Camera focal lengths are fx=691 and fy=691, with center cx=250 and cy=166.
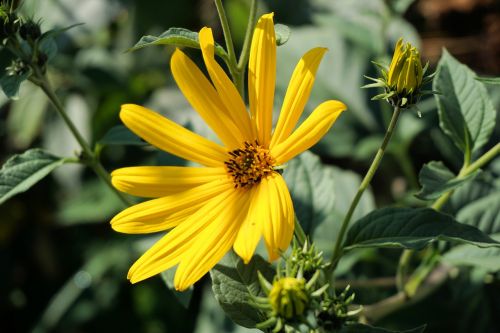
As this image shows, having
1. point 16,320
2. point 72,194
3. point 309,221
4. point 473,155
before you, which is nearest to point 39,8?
point 72,194

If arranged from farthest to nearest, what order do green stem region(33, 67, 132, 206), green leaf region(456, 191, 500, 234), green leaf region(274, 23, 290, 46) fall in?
green leaf region(456, 191, 500, 234)
green stem region(33, 67, 132, 206)
green leaf region(274, 23, 290, 46)

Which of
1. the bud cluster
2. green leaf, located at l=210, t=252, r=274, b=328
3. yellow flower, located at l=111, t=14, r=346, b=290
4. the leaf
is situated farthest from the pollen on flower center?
the leaf

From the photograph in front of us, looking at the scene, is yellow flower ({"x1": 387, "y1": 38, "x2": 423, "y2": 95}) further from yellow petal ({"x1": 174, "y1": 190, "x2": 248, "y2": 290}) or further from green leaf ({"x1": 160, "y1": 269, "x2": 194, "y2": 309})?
green leaf ({"x1": 160, "y1": 269, "x2": 194, "y2": 309})

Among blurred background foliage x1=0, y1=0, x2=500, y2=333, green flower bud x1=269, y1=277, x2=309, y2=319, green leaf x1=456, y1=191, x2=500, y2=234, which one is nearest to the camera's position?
green flower bud x1=269, y1=277, x2=309, y2=319

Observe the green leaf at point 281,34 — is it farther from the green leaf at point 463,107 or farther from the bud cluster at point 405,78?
the green leaf at point 463,107

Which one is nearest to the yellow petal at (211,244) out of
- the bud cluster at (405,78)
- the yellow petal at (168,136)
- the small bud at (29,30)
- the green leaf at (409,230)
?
the yellow petal at (168,136)

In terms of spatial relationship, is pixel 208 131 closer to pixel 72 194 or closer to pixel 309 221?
pixel 309 221
